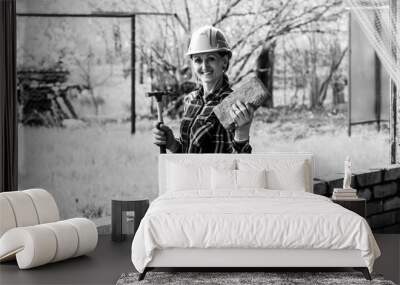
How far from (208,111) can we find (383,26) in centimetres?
191

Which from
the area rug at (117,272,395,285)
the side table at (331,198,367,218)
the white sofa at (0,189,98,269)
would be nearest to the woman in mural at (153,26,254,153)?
the side table at (331,198,367,218)

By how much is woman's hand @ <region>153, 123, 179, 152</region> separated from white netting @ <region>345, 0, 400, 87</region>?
7.19 ft

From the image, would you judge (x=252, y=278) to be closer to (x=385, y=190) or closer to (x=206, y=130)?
(x=206, y=130)

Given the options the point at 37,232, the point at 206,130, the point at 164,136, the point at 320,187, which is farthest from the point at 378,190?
the point at 37,232

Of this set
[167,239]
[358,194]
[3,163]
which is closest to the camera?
[167,239]

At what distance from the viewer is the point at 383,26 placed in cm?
654

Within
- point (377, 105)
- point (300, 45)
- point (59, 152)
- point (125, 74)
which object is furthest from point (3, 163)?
point (377, 105)

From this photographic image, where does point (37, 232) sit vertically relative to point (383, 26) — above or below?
below

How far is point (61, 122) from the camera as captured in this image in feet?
22.6

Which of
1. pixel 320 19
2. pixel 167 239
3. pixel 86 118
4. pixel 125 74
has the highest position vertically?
pixel 320 19

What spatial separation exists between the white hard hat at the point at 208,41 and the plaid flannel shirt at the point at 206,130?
0.31m

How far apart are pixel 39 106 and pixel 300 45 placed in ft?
9.03

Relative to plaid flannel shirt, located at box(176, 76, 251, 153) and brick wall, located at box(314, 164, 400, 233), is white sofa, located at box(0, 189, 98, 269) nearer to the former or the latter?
plaid flannel shirt, located at box(176, 76, 251, 153)

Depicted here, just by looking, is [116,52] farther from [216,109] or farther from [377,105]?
[377,105]
